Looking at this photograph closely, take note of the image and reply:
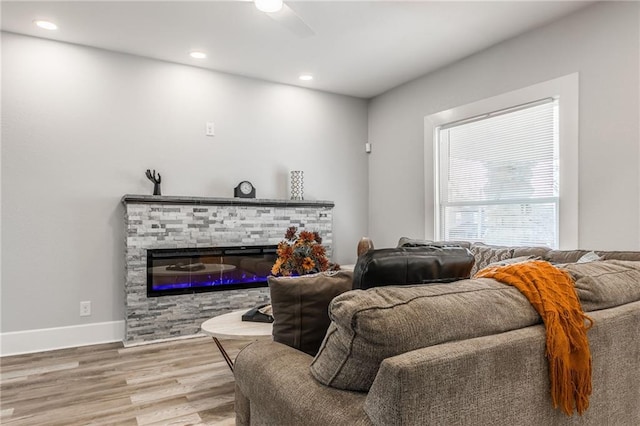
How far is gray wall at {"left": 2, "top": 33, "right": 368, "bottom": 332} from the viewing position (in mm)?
3416

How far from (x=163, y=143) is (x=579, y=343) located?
12.5ft

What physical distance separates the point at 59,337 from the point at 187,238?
54.1 inches

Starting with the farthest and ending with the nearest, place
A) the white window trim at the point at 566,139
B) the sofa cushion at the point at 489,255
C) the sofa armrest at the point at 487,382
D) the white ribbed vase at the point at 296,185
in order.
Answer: the white ribbed vase at the point at 296,185, the white window trim at the point at 566,139, the sofa cushion at the point at 489,255, the sofa armrest at the point at 487,382

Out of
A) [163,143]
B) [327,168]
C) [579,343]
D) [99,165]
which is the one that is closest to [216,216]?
[163,143]

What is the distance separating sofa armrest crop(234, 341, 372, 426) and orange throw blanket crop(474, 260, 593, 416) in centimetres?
55

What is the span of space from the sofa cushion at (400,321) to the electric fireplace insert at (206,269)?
2.99 metres

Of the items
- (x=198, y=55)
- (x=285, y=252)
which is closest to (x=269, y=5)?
(x=285, y=252)

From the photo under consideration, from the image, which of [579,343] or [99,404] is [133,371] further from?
[579,343]

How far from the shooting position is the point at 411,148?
4.60 m

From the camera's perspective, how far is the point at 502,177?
146 inches

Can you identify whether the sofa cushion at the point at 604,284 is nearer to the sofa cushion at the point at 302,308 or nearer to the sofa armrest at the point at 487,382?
the sofa armrest at the point at 487,382

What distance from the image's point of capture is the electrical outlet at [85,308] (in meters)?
3.62

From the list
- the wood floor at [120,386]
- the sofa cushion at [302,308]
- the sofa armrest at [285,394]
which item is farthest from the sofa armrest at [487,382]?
the wood floor at [120,386]

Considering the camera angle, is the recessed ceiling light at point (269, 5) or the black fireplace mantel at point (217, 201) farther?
the black fireplace mantel at point (217, 201)
